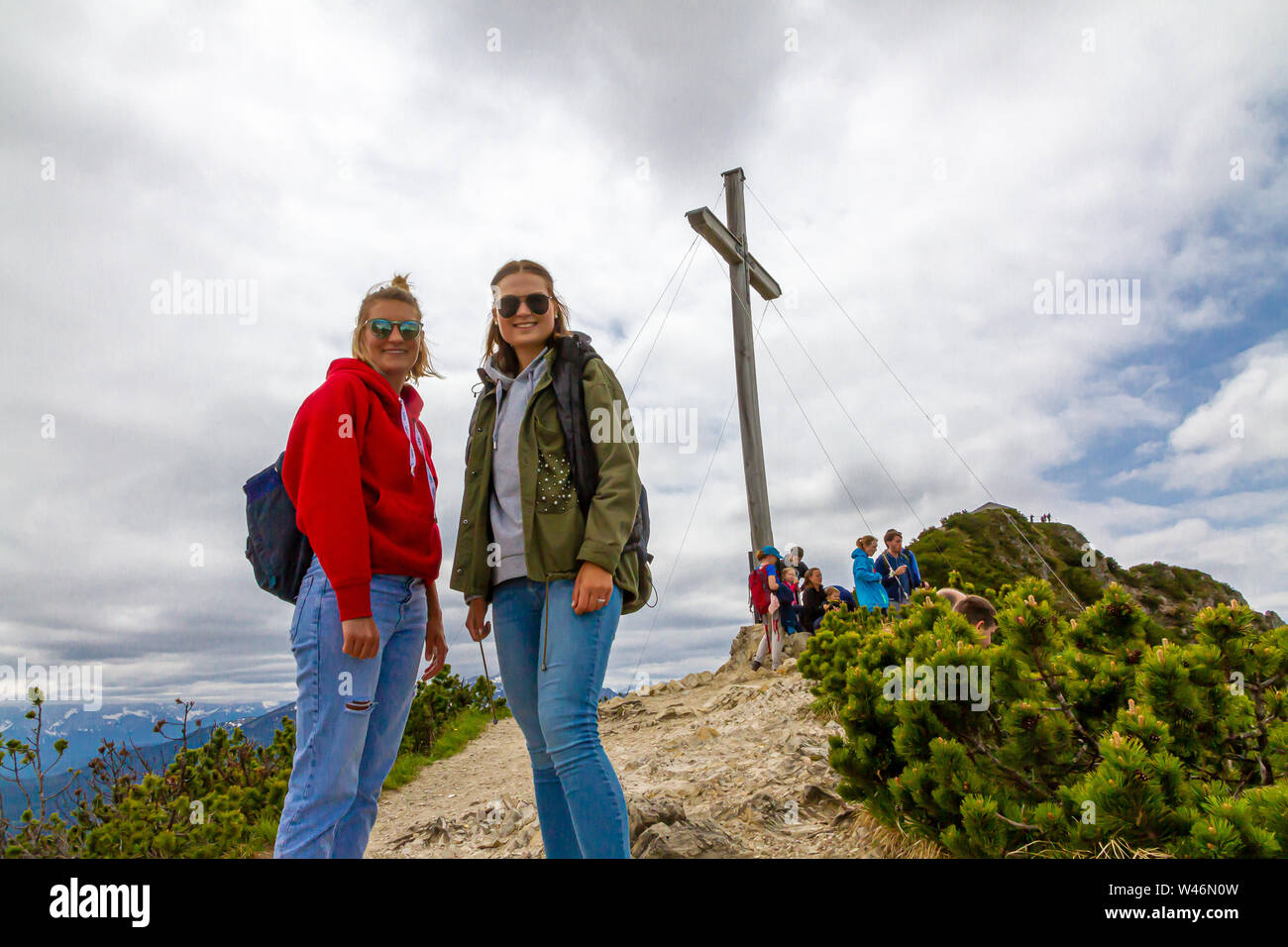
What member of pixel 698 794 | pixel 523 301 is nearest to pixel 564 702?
pixel 523 301

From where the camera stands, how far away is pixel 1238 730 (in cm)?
278

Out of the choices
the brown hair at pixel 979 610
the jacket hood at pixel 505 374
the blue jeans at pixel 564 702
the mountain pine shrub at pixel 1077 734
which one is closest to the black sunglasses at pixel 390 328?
the jacket hood at pixel 505 374

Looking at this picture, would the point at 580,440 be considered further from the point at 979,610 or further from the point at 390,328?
the point at 979,610

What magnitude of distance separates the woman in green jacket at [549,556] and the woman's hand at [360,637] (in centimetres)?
34

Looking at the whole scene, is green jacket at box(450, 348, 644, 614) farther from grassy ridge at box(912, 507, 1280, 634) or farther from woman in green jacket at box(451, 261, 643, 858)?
grassy ridge at box(912, 507, 1280, 634)

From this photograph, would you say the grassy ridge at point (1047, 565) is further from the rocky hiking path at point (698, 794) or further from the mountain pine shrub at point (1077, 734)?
the mountain pine shrub at point (1077, 734)

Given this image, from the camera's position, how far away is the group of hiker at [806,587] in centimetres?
891

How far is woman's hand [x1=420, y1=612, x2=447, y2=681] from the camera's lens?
2574 millimetres

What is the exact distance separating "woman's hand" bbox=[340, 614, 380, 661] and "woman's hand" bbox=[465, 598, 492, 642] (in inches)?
15.1

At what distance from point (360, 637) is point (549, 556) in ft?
1.77

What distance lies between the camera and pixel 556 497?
225 cm

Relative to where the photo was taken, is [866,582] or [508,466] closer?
[508,466]

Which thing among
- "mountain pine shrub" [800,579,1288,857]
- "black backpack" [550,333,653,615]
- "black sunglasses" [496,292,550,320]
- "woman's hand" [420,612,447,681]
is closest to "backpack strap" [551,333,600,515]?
"black backpack" [550,333,653,615]
